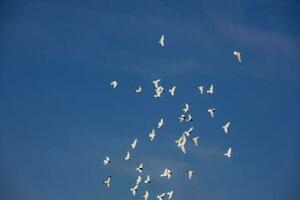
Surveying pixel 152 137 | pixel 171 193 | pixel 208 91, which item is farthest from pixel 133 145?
pixel 208 91

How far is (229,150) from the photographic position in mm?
67000

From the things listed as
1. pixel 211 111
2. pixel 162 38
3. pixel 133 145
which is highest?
pixel 162 38

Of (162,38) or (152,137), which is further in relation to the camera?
(152,137)

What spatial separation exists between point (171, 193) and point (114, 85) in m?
17.0

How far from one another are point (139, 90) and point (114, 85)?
22.0 ft

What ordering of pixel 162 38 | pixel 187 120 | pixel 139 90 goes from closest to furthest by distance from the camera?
1. pixel 139 90
2. pixel 162 38
3. pixel 187 120

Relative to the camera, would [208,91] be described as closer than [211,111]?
Yes

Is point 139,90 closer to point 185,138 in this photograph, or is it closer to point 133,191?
point 185,138

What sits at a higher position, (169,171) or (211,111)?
(211,111)

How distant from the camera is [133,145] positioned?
6844cm

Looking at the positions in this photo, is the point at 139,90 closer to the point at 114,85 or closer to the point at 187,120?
the point at 114,85

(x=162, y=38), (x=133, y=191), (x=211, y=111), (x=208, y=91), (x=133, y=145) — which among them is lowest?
(x=133, y=191)

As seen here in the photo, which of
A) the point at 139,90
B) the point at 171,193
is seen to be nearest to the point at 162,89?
the point at 139,90

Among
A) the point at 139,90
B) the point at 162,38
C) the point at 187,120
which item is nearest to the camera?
the point at 139,90
